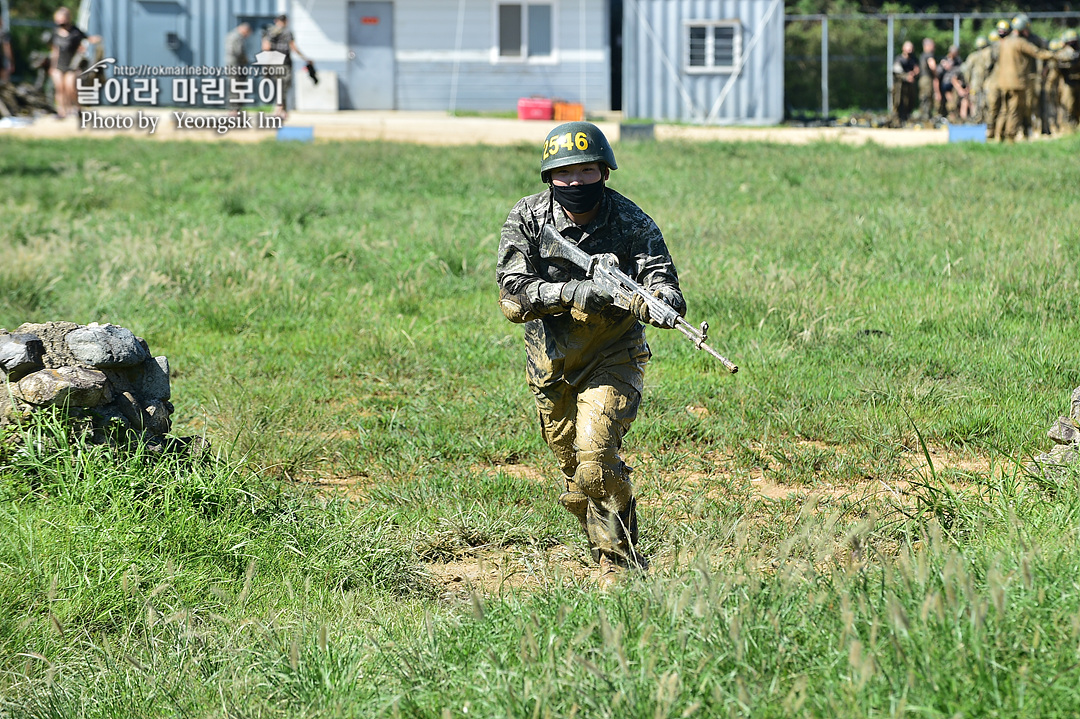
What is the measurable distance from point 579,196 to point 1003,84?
59.6 ft

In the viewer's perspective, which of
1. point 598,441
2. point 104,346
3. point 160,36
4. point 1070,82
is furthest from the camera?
point 160,36

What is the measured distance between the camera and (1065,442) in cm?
538

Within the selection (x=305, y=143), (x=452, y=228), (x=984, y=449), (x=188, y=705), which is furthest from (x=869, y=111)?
(x=188, y=705)

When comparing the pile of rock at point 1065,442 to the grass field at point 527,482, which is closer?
the grass field at point 527,482

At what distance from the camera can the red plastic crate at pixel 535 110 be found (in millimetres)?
27062

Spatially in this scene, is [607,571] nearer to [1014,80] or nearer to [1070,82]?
[1014,80]

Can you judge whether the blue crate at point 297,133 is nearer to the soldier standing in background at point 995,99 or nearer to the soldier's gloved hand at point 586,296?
the soldier standing in background at point 995,99

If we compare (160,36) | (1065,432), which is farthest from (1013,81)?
(160,36)

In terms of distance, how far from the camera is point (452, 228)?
1254 cm

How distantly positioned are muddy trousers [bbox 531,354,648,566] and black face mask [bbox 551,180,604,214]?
2.16ft

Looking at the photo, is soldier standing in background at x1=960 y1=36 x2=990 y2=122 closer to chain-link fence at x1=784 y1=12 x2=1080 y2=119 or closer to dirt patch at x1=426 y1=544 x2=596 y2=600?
chain-link fence at x1=784 y1=12 x2=1080 y2=119

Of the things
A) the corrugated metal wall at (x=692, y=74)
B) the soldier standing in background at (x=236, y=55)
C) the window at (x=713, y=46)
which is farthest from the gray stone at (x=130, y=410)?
the window at (x=713, y=46)

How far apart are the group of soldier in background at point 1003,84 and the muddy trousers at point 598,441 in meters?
18.1

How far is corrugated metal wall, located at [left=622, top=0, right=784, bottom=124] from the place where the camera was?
29.1 m
